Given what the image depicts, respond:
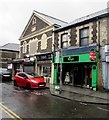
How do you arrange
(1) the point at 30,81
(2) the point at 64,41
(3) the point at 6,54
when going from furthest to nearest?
(3) the point at 6,54 < (2) the point at 64,41 < (1) the point at 30,81

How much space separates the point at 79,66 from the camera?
19.0 m

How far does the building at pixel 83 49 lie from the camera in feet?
52.1

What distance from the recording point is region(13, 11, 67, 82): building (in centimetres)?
2281

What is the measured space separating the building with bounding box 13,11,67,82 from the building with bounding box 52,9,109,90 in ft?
4.95

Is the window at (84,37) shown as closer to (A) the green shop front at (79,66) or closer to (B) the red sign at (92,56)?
(A) the green shop front at (79,66)

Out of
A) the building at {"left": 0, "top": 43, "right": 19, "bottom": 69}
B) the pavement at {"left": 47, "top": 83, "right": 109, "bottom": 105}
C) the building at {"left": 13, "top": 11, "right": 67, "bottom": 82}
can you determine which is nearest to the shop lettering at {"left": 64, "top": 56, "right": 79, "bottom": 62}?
the building at {"left": 13, "top": 11, "right": 67, "bottom": 82}

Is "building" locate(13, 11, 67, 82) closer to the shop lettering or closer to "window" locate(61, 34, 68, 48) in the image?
"window" locate(61, 34, 68, 48)

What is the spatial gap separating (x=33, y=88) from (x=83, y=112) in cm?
926

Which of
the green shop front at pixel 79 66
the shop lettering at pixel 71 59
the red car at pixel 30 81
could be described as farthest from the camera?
the shop lettering at pixel 71 59

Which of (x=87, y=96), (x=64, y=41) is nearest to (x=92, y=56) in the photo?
(x=87, y=96)

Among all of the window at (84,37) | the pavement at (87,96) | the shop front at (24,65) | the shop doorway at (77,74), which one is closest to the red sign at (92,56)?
the shop doorway at (77,74)

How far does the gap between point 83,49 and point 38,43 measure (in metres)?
9.15

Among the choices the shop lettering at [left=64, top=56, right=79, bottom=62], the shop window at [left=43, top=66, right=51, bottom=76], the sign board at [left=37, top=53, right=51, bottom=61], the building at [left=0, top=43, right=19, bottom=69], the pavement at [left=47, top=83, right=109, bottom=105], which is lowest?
the pavement at [left=47, top=83, right=109, bottom=105]

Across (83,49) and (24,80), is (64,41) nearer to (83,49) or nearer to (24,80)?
(83,49)
